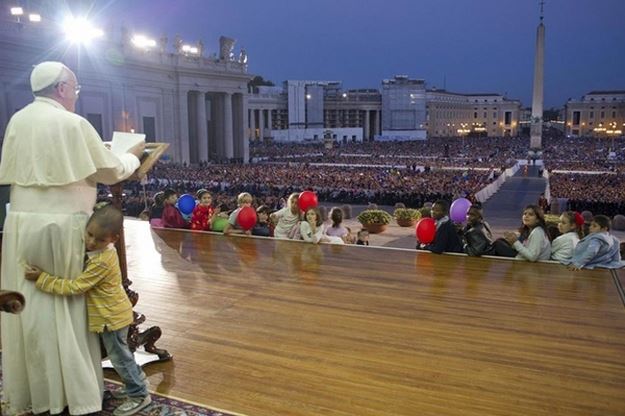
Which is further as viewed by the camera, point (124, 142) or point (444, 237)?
point (444, 237)

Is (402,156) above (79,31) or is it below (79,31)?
below

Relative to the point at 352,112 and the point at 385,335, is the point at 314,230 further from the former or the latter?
the point at 352,112

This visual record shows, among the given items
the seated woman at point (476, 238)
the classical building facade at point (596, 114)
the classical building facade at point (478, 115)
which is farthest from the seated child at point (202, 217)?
the classical building facade at point (596, 114)

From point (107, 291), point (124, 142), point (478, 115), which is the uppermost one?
point (478, 115)

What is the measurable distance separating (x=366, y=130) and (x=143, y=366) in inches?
4219

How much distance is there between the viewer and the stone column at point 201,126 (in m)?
43.4

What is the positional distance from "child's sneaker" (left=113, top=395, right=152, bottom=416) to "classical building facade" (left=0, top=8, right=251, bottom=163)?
2493 centimetres

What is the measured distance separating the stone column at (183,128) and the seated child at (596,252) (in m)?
37.3

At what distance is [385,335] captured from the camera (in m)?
4.52

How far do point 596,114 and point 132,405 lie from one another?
154 m

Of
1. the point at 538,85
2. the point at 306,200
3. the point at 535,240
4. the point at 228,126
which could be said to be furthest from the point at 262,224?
the point at 538,85

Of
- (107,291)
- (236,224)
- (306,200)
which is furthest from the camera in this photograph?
(236,224)

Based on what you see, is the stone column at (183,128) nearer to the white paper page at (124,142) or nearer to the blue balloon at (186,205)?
the blue balloon at (186,205)

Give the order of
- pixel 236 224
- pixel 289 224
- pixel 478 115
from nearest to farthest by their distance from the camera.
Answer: pixel 289 224, pixel 236 224, pixel 478 115
